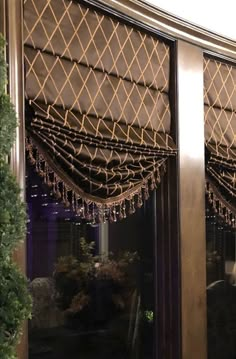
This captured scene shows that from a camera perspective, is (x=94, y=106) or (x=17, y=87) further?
(x=94, y=106)

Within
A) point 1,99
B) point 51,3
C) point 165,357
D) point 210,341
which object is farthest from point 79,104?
point 210,341

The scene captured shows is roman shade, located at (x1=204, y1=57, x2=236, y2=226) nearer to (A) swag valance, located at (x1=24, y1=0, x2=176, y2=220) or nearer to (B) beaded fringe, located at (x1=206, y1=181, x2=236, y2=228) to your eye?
(B) beaded fringe, located at (x1=206, y1=181, x2=236, y2=228)

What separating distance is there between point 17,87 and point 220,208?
1553 millimetres

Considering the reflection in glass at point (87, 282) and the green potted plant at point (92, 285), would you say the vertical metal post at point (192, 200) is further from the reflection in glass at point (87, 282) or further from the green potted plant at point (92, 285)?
the green potted plant at point (92, 285)

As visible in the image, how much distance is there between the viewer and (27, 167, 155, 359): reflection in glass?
245 centimetres

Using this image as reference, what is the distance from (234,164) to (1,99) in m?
2.00

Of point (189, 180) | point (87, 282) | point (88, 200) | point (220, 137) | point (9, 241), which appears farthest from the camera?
point (220, 137)

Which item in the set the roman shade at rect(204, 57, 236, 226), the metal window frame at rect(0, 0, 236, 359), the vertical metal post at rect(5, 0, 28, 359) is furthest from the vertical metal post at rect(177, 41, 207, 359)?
the vertical metal post at rect(5, 0, 28, 359)

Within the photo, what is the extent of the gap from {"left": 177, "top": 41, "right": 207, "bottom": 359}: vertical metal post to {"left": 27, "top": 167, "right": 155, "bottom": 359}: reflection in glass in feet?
0.58

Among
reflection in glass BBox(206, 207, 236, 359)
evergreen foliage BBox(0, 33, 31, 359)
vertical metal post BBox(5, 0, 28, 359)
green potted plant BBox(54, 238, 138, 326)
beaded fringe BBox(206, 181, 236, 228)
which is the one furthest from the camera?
reflection in glass BBox(206, 207, 236, 359)

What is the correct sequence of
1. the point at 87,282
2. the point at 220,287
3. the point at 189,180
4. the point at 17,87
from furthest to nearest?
the point at 220,287, the point at 189,180, the point at 87,282, the point at 17,87

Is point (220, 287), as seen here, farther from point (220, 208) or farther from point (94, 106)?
point (94, 106)

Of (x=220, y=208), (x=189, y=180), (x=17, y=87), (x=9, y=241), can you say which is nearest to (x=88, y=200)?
(x=17, y=87)

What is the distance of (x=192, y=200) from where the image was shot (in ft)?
9.89
